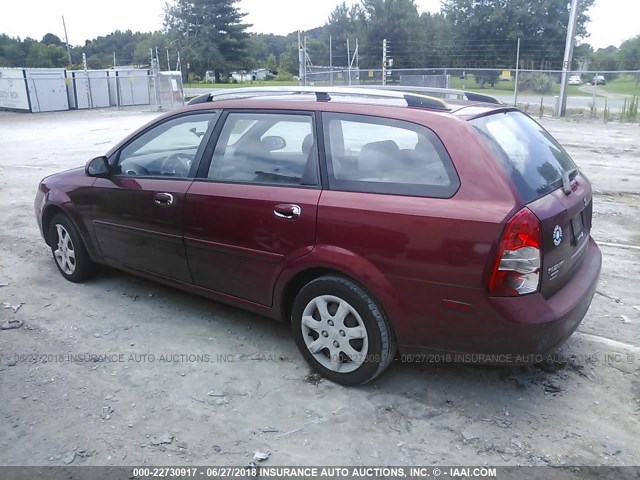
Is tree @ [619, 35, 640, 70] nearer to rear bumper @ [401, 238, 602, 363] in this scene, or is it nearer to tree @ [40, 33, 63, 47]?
rear bumper @ [401, 238, 602, 363]

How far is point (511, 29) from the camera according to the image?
42594 millimetres

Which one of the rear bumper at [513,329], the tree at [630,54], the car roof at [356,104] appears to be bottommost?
the rear bumper at [513,329]

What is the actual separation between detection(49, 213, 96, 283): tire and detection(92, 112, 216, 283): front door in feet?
1.24

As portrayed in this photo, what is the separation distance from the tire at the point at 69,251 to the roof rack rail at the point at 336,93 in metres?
1.69

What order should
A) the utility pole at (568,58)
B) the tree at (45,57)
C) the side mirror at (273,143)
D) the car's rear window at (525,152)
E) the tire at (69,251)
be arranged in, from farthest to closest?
1. the tree at (45,57)
2. the utility pole at (568,58)
3. the tire at (69,251)
4. the side mirror at (273,143)
5. the car's rear window at (525,152)

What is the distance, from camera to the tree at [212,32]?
199 ft

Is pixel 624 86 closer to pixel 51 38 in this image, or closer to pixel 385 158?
pixel 385 158

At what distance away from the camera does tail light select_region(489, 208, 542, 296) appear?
277 cm

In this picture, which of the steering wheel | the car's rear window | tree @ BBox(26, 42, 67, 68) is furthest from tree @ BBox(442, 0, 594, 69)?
tree @ BBox(26, 42, 67, 68)

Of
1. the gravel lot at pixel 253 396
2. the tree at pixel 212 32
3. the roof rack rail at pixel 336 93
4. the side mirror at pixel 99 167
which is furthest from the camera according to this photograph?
the tree at pixel 212 32

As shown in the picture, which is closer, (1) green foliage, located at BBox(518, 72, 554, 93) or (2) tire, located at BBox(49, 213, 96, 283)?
(2) tire, located at BBox(49, 213, 96, 283)

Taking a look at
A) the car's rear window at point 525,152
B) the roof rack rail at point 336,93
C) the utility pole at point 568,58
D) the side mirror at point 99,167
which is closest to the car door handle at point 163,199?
the side mirror at point 99,167

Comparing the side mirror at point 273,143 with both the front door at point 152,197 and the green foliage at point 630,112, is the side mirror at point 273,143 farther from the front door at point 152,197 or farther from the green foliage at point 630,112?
the green foliage at point 630,112

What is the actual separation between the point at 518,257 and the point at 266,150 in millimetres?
1786
